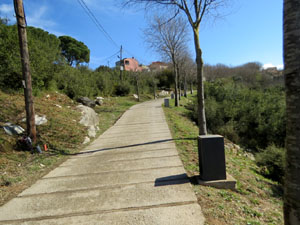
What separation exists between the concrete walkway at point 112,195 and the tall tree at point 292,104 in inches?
46.3

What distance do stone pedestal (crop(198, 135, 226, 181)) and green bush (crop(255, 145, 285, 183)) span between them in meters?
3.42

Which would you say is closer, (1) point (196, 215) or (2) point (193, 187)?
(1) point (196, 215)

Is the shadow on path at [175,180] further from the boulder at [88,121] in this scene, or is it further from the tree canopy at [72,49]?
the tree canopy at [72,49]

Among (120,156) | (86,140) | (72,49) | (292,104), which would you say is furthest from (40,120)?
(72,49)

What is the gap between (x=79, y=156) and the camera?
6.19 meters

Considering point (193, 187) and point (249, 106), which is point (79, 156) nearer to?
point (193, 187)

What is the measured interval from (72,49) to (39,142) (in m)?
43.1

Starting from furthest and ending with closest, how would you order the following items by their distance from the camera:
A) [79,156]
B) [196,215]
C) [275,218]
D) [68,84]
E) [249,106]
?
1. [68,84]
2. [249,106]
3. [79,156]
4. [275,218]
5. [196,215]

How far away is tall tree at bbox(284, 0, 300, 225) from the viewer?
176cm

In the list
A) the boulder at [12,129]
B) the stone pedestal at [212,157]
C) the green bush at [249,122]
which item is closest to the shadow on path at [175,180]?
the stone pedestal at [212,157]

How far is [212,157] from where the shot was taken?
136 inches

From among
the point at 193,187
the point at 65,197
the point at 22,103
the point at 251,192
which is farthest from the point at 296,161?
the point at 22,103

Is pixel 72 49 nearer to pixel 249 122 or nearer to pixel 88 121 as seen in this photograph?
pixel 88 121

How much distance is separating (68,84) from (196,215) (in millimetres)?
16363
